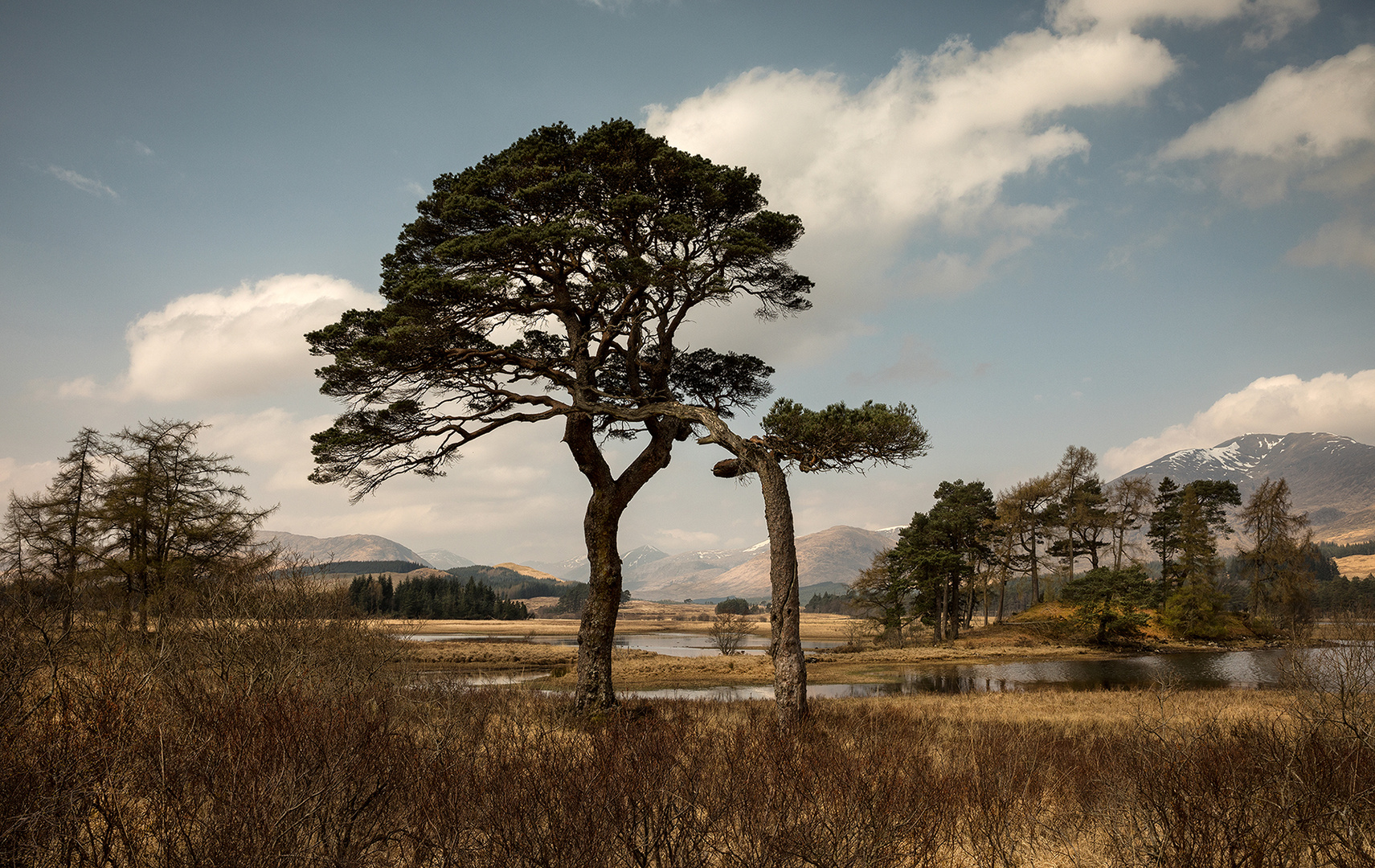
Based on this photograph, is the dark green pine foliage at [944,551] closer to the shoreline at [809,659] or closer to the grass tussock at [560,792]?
the shoreline at [809,659]

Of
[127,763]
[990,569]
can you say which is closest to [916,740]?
[127,763]

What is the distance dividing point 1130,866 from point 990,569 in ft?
185

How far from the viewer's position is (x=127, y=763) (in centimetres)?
543

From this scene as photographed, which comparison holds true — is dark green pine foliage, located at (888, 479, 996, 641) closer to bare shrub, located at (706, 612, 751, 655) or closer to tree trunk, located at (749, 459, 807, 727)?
bare shrub, located at (706, 612, 751, 655)

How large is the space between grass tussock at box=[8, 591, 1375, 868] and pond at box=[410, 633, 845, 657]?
1703 inches

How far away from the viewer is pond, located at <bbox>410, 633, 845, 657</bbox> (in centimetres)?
6506

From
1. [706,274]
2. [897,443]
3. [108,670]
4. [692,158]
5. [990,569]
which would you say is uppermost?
[692,158]

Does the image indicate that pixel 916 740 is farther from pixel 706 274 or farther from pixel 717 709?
pixel 706 274

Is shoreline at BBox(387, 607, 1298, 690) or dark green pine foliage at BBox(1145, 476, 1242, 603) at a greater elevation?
dark green pine foliage at BBox(1145, 476, 1242, 603)

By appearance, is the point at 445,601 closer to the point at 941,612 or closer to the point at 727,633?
the point at 727,633

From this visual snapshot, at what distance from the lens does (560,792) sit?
17.4 feet

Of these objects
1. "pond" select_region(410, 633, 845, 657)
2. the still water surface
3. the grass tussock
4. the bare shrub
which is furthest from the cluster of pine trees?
the grass tussock

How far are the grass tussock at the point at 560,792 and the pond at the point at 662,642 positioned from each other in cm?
4325

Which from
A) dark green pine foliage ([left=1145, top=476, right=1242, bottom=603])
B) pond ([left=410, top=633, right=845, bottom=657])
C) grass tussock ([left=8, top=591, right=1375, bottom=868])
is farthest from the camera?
pond ([left=410, top=633, right=845, bottom=657])
